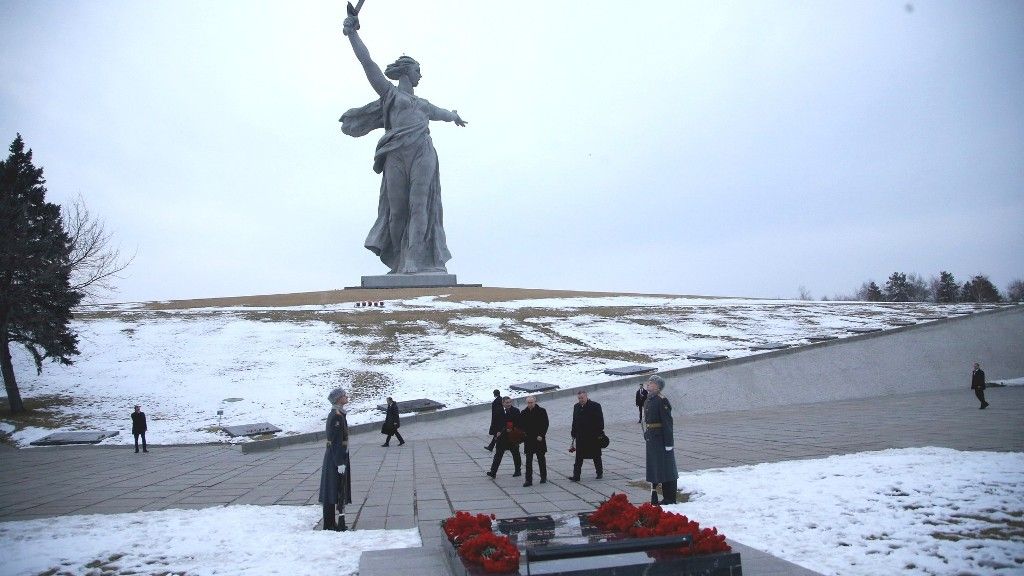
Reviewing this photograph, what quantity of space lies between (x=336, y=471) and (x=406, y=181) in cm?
3293

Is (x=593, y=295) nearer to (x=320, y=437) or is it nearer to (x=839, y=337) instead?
(x=839, y=337)

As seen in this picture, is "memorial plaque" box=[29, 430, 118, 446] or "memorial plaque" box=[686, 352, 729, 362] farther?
"memorial plaque" box=[686, 352, 729, 362]

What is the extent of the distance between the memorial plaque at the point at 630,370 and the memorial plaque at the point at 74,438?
44.6ft

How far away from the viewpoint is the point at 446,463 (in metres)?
11.7

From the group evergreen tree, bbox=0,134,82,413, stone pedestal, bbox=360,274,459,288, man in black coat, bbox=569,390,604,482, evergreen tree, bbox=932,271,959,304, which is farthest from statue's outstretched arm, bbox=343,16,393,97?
evergreen tree, bbox=932,271,959,304

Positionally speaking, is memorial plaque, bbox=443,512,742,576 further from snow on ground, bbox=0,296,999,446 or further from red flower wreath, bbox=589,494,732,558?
snow on ground, bbox=0,296,999,446

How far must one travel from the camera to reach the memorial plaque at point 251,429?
49.4ft

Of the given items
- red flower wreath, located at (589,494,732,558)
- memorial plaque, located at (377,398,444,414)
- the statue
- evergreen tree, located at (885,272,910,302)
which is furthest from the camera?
evergreen tree, located at (885,272,910,302)

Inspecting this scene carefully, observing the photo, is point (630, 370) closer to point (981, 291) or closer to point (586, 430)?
point (586, 430)

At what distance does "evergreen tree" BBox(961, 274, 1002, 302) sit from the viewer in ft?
180

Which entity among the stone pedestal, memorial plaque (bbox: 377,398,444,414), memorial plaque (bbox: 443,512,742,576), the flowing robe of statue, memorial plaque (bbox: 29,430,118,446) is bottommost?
memorial plaque (bbox: 29,430,118,446)

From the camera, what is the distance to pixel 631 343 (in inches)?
982

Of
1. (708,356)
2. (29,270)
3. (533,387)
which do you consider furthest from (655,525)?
(29,270)

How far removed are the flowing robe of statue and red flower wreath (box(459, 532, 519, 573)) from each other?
1339 inches
